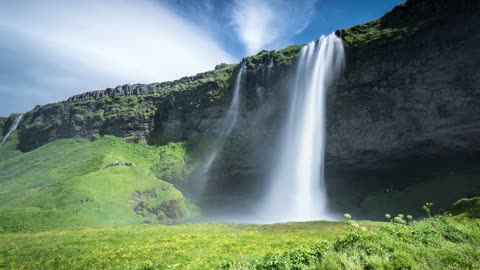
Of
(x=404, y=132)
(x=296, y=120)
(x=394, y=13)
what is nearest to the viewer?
(x=404, y=132)

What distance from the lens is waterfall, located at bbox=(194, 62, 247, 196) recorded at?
83625 millimetres

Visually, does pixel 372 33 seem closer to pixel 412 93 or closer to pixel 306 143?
pixel 412 93

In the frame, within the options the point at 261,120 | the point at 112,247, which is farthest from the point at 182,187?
the point at 112,247

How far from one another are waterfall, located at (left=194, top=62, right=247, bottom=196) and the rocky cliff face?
263 centimetres

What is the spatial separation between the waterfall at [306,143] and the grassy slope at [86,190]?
23794mm

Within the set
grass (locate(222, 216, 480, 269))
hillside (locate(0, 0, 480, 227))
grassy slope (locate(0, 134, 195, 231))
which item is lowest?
grass (locate(222, 216, 480, 269))

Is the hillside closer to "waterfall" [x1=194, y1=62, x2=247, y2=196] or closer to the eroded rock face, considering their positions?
the eroded rock face

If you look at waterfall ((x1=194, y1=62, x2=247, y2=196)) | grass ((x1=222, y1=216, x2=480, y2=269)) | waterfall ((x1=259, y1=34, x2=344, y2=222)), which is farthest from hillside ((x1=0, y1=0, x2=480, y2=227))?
grass ((x1=222, y1=216, x2=480, y2=269))

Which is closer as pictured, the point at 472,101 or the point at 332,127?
the point at 472,101

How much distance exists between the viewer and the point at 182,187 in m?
83.5

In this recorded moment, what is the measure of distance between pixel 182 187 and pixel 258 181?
70.1 feet

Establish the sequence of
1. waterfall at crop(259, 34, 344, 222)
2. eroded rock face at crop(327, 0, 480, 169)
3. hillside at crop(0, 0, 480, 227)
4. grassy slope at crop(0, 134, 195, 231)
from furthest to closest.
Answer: waterfall at crop(259, 34, 344, 222), hillside at crop(0, 0, 480, 227), eroded rock face at crop(327, 0, 480, 169), grassy slope at crop(0, 134, 195, 231)

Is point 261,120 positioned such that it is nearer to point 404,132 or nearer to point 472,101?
point 404,132

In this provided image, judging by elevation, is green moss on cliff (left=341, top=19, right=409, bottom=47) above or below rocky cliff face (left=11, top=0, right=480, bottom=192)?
above
